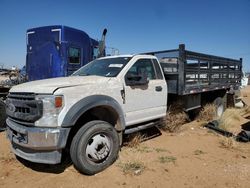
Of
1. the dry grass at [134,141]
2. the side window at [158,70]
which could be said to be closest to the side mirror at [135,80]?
the side window at [158,70]

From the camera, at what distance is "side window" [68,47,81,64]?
8508 millimetres

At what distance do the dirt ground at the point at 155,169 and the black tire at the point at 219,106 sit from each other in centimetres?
310

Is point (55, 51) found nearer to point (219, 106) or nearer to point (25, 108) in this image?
point (25, 108)

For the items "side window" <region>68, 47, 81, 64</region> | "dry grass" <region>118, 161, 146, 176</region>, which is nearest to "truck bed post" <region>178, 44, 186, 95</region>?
"dry grass" <region>118, 161, 146, 176</region>

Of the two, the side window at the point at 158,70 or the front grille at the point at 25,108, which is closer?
the front grille at the point at 25,108

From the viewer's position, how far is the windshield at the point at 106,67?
470 centimetres

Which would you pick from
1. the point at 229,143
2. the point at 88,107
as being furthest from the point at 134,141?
the point at 229,143

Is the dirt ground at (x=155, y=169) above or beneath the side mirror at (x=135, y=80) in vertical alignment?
beneath

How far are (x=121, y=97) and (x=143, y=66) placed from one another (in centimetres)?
122

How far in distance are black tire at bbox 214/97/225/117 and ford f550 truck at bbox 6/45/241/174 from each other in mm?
2677

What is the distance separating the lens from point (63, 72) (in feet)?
27.1

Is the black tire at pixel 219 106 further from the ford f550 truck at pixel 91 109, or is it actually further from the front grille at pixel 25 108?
the front grille at pixel 25 108

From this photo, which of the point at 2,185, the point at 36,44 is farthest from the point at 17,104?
the point at 36,44

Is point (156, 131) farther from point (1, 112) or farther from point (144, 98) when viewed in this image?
point (1, 112)
